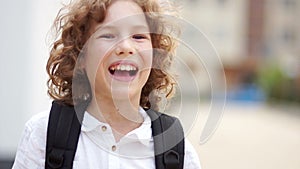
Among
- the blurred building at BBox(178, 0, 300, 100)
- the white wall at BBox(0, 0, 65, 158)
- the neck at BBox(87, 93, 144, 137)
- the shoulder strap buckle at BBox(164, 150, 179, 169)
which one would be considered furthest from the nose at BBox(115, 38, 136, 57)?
the blurred building at BBox(178, 0, 300, 100)

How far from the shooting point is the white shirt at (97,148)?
1.44 meters

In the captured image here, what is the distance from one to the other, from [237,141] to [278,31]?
2700 centimetres

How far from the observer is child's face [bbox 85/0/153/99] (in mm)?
1418

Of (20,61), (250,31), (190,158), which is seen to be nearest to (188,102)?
(190,158)

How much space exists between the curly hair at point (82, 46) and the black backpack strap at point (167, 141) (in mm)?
72

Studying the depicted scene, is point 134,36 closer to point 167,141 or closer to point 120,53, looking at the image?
point 120,53

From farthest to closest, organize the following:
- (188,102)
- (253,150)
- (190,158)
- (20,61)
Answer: (253,150) < (20,61) < (188,102) < (190,158)

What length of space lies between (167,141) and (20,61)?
8.78ft

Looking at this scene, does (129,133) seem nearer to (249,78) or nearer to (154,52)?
(154,52)

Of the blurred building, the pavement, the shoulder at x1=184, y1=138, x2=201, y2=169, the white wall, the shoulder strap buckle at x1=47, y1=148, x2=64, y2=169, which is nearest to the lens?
the shoulder strap buckle at x1=47, y1=148, x2=64, y2=169

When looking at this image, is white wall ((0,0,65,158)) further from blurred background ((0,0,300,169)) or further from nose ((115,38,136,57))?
nose ((115,38,136,57))

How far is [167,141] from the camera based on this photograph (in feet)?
4.84

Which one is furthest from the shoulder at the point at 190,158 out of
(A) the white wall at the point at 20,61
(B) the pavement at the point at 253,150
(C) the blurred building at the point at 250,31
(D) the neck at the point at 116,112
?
(C) the blurred building at the point at 250,31

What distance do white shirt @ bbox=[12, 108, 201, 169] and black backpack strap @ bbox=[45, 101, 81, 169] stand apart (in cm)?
2
